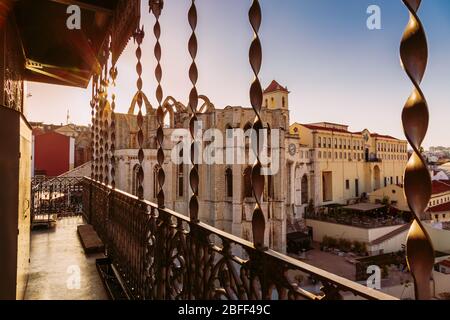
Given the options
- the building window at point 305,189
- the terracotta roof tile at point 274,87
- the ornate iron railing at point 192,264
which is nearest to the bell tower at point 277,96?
the terracotta roof tile at point 274,87

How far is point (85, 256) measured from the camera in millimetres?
5438

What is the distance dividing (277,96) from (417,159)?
1535 inches

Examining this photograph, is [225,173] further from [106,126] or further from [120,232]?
[120,232]

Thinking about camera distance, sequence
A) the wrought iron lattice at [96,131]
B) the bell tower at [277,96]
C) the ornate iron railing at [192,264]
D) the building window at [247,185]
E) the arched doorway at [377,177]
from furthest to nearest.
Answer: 1. the arched doorway at [377,177]
2. the bell tower at [277,96]
3. the building window at [247,185]
4. the wrought iron lattice at [96,131]
5. the ornate iron railing at [192,264]

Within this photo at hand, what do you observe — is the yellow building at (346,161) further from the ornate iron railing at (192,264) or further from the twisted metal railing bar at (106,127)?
the ornate iron railing at (192,264)

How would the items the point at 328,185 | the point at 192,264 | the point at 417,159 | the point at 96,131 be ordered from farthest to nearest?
the point at 328,185
the point at 96,131
the point at 192,264
the point at 417,159

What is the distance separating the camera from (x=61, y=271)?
464 centimetres

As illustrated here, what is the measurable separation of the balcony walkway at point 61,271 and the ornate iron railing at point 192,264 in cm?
43

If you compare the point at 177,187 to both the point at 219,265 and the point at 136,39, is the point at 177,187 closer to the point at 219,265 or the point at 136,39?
the point at 136,39

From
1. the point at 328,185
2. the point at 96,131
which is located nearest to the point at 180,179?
the point at 96,131

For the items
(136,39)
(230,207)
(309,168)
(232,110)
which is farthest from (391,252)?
(136,39)

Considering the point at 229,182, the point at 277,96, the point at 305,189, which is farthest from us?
the point at 277,96

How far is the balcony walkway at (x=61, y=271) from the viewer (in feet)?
12.6
